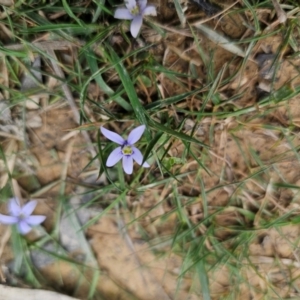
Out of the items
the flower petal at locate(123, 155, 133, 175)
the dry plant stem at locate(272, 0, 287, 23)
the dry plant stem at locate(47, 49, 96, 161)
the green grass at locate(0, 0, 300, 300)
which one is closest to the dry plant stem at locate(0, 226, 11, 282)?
the green grass at locate(0, 0, 300, 300)

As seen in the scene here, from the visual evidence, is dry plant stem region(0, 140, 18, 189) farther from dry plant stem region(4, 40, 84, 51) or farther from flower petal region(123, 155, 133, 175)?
flower petal region(123, 155, 133, 175)

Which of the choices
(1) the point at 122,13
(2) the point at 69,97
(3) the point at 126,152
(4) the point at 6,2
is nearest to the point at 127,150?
(3) the point at 126,152

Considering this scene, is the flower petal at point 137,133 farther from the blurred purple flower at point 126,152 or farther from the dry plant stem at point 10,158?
the dry plant stem at point 10,158

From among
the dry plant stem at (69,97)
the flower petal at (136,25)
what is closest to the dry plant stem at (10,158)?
the dry plant stem at (69,97)

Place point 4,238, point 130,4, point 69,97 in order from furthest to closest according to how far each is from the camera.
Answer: point 4,238, point 69,97, point 130,4

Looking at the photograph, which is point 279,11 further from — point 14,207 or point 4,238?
point 4,238

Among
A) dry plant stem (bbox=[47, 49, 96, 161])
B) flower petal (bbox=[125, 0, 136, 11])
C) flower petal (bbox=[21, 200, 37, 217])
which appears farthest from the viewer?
flower petal (bbox=[21, 200, 37, 217])
